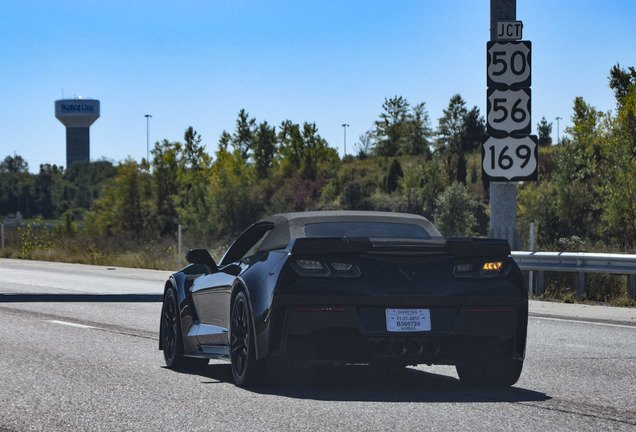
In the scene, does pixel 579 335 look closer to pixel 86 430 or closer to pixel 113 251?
pixel 86 430

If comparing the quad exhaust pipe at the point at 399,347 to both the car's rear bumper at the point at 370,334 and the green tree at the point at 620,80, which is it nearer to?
the car's rear bumper at the point at 370,334

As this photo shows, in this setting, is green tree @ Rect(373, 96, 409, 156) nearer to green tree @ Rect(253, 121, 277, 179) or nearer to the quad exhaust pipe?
green tree @ Rect(253, 121, 277, 179)

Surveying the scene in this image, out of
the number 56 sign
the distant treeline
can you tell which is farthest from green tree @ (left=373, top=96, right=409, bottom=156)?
the number 56 sign

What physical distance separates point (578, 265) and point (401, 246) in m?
10.4

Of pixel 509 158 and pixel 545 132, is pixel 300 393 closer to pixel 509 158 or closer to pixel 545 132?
pixel 509 158

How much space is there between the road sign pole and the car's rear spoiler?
10631 millimetres

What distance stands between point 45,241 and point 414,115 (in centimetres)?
8546

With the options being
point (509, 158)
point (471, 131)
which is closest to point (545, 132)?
point (471, 131)

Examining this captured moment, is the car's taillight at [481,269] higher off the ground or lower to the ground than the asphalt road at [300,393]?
higher

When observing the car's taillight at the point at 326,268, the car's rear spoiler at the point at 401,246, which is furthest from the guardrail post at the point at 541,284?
the car's taillight at the point at 326,268

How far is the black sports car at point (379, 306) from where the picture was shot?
275 inches

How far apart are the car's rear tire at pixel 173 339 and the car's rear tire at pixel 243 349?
4.40ft

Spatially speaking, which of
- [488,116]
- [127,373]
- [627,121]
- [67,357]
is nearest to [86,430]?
[127,373]

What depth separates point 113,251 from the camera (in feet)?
137
